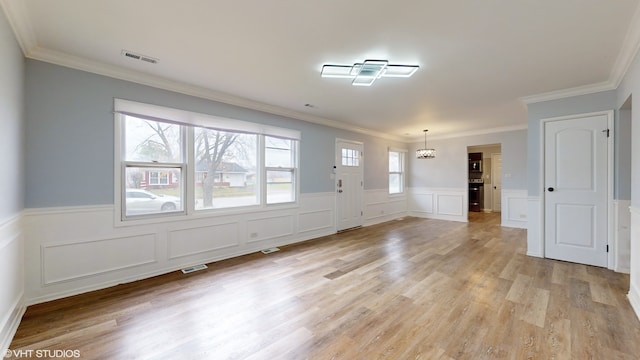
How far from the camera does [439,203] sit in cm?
732

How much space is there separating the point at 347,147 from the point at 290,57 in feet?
11.5

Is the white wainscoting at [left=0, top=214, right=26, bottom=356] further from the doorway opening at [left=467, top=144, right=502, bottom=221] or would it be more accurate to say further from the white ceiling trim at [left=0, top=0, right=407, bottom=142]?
the doorway opening at [left=467, top=144, right=502, bottom=221]

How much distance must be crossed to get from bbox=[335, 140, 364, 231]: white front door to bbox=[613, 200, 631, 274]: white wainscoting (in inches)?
161

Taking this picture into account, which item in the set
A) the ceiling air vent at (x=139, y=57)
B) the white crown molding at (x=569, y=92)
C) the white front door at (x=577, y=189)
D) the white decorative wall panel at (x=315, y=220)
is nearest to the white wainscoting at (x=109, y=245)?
the white decorative wall panel at (x=315, y=220)

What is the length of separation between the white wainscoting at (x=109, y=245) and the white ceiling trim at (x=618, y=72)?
451 centimetres

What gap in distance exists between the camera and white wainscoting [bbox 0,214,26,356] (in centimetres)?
184

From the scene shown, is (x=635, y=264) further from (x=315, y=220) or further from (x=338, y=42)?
(x=315, y=220)

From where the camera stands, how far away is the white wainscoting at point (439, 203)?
690 centimetres

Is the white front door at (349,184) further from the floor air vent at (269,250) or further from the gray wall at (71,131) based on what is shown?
the gray wall at (71,131)

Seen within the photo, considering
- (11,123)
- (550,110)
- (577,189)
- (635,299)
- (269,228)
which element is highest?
(550,110)

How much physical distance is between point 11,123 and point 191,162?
5.36 ft

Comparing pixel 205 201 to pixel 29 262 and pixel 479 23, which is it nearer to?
pixel 29 262

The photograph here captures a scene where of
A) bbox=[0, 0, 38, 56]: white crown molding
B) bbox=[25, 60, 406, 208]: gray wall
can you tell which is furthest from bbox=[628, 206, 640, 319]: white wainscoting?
bbox=[0, 0, 38, 56]: white crown molding

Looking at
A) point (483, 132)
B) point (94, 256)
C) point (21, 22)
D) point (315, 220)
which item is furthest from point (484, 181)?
point (21, 22)
